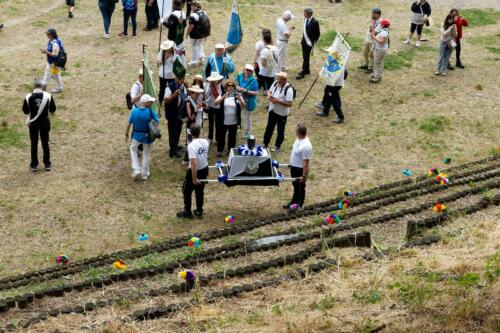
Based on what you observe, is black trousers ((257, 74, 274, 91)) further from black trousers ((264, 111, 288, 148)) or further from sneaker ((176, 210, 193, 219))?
sneaker ((176, 210, 193, 219))

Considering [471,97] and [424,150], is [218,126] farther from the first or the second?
[471,97]

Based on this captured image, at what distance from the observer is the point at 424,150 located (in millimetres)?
16172

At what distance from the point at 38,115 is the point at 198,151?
11.8 ft

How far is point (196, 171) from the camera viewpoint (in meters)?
12.7

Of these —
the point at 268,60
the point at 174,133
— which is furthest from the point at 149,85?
the point at 268,60

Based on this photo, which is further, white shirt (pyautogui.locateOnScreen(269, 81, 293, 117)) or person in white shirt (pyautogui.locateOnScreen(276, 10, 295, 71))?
person in white shirt (pyautogui.locateOnScreen(276, 10, 295, 71))

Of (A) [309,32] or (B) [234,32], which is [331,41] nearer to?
(A) [309,32]

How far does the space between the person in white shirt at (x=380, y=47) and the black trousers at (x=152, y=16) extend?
675 centimetres

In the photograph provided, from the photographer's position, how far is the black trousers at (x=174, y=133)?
14998 millimetres

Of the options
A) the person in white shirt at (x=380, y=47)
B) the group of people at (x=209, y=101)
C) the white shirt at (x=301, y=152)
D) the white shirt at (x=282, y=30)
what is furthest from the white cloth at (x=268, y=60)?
the white shirt at (x=301, y=152)

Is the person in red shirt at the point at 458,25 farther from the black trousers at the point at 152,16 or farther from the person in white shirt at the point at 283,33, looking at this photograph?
the black trousers at the point at 152,16

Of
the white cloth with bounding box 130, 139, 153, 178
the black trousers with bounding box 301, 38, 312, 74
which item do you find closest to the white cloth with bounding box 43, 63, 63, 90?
the white cloth with bounding box 130, 139, 153, 178

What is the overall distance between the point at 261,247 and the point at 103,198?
4.00m

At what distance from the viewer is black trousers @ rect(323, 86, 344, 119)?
1698 centimetres
